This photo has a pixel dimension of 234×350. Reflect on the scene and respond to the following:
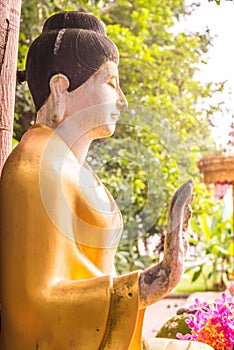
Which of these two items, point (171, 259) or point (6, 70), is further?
point (6, 70)

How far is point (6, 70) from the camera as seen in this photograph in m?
1.10

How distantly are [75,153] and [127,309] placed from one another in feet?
1.16

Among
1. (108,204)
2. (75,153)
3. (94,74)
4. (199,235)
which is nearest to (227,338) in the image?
(108,204)

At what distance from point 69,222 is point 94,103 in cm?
24

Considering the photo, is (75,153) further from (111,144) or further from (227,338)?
(227,338)

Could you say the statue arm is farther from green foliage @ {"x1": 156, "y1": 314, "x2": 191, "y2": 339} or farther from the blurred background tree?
the blurred background tree

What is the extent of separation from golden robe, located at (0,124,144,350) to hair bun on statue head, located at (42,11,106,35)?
222 millimetres

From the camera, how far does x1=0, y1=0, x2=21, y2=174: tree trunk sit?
1.09 m

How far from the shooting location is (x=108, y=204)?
39.8 inches

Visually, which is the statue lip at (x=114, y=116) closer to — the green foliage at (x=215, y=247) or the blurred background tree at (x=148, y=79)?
the blurred background tree at (x=148, y=79)

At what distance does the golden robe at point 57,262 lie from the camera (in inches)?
31.5

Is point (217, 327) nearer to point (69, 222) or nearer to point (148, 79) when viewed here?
point (69, 222)

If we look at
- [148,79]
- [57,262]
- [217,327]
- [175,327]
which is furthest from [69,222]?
[148,79]

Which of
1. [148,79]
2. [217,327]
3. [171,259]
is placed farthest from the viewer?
[148,79]
